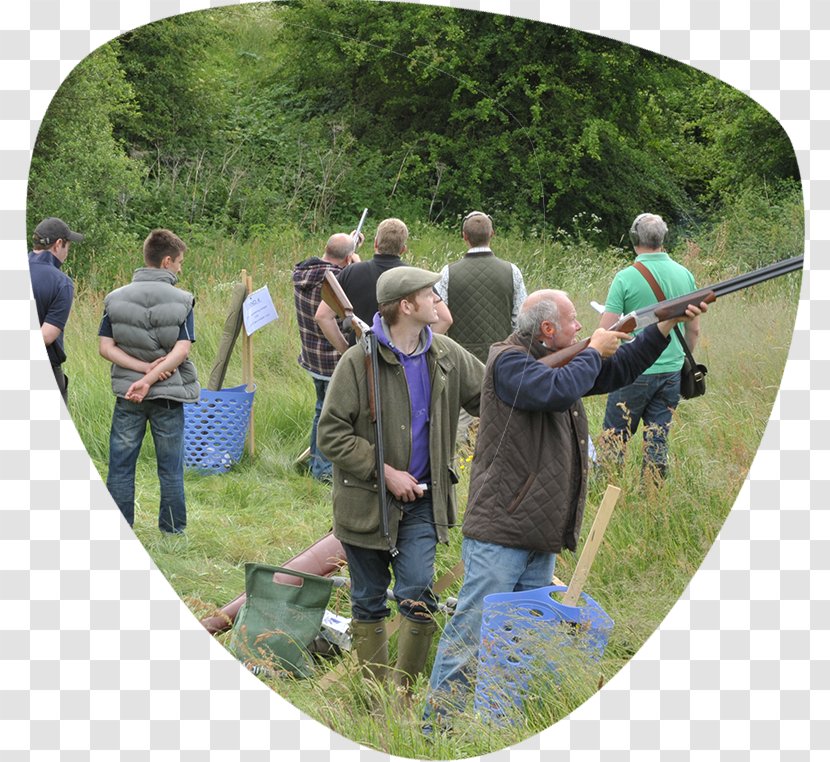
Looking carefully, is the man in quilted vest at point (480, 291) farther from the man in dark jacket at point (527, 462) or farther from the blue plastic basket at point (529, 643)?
the blue plastic basket at point (529, 643)

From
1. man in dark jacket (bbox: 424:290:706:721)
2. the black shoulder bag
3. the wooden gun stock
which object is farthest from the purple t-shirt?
the black shoulder bag

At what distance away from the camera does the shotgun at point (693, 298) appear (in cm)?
400

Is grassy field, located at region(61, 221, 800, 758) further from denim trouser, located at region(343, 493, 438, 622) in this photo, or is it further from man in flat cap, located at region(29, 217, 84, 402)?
denim trouser, located at region(343, 493, 438, 622)

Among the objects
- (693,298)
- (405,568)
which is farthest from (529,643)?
(693,298)

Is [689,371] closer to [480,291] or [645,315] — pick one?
[645,315]

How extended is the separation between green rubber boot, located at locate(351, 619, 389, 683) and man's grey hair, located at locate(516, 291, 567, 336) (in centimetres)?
134

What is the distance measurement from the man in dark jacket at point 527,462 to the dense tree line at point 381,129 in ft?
1.25

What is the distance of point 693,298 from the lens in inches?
158

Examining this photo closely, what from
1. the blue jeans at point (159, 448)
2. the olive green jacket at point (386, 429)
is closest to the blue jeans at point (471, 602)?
the olive green jacket at point (386, 429)

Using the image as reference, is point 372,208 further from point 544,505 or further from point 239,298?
point 544,505

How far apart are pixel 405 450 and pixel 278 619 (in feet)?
2.49

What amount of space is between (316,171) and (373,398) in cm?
84

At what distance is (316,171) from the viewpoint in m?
4.46

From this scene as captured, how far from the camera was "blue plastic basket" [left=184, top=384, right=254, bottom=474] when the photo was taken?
14.7 ft
